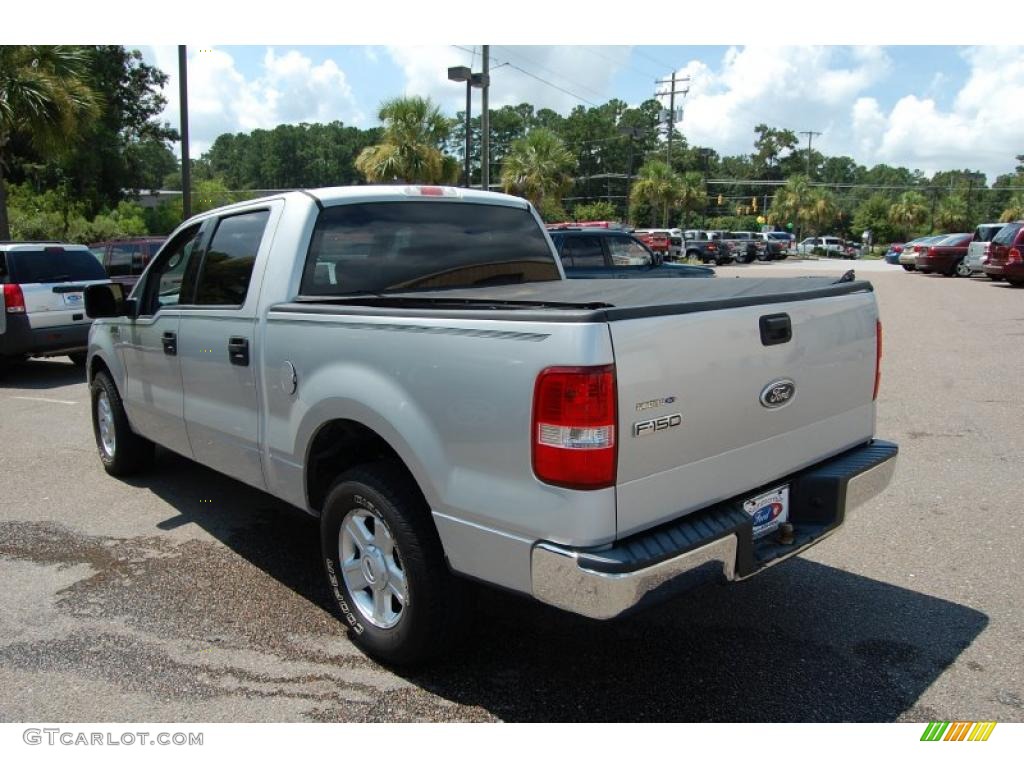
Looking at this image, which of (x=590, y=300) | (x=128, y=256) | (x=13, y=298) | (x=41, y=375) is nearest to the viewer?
(x=590, y=300)

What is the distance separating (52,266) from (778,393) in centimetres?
1005

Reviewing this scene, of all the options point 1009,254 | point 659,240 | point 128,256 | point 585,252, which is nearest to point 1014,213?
point 659,240

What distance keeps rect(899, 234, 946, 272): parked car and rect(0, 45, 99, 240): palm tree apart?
27141 mm

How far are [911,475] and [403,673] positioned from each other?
407 cm

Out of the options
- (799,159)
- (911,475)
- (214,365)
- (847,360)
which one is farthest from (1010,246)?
(799,159)

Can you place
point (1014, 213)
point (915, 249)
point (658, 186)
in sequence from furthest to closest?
1. point (1014, 213)
2. point (658, 186)
3. point (915, 249)

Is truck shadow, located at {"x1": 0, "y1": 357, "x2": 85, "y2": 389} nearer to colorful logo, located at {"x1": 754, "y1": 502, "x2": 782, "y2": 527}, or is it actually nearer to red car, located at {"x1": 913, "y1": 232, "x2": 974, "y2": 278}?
colorful logo, located at {"x1": 754, "y1": 502, "x2": 782, "y2": 527}

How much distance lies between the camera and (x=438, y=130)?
28.4m

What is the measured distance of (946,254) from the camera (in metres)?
27.3

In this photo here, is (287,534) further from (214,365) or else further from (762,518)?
(762,518)

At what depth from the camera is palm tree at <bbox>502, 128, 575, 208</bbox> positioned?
34312 millimetres

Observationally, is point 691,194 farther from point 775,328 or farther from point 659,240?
point 775,328
